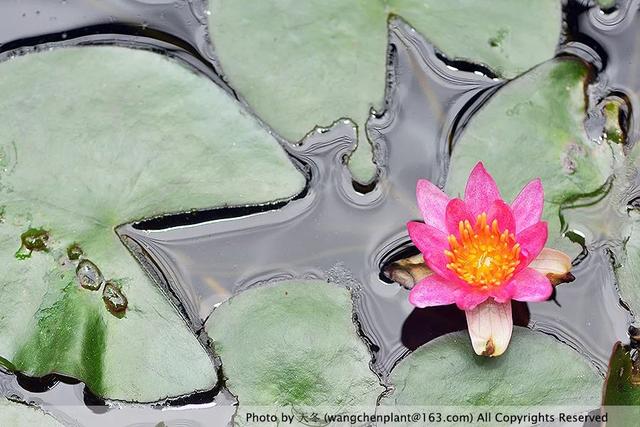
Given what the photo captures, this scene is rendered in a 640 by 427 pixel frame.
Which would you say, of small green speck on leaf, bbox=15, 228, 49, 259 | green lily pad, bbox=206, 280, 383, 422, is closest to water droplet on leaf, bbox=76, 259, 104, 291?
small green speck on leaf, bbox=15, 228, 49, 259

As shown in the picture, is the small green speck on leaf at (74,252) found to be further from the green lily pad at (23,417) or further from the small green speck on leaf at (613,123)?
the small green speck on leaf at (613,123)

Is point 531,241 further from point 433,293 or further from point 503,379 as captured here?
point 503,379

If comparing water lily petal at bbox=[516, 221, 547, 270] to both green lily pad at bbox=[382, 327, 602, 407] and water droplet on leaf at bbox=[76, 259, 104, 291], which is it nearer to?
green lily pad at bbox=[382, 327, 602, 407]

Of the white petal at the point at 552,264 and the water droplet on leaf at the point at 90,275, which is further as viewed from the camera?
the water droplet on leaf at the point at 90,275

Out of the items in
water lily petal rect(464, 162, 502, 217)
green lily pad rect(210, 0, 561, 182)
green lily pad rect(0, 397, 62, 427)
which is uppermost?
green lily pad rect(210, 0, 561, 182)

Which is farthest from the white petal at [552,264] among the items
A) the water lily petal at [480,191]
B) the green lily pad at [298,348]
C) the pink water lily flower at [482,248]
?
the green lily pad at [298,348]

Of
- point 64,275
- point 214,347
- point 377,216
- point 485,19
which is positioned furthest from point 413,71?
point 64,275
